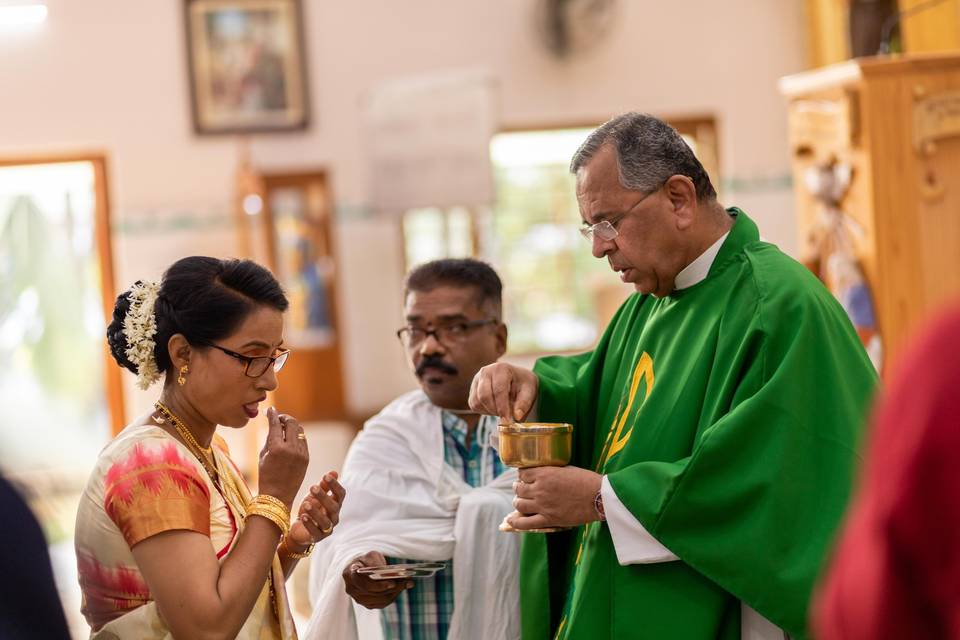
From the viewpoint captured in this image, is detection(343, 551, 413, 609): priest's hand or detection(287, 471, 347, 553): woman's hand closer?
detection(287, 471, 347, 553): woman's hand

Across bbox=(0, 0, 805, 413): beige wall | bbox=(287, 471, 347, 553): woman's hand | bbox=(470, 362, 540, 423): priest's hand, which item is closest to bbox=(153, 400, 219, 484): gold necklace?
bbox=(287, 471, 347, 553): woman's hand

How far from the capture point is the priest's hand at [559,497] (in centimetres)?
229

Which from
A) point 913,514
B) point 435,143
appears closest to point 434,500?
point 913,514

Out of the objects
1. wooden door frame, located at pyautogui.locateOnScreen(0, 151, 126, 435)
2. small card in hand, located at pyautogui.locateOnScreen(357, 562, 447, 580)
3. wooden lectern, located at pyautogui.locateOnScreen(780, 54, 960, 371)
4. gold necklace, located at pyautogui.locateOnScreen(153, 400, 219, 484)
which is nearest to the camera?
gold necklace, located at pyautogui.locateOnScreen(153, 400, 219, 484)

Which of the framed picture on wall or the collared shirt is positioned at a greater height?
the framed picture on wall

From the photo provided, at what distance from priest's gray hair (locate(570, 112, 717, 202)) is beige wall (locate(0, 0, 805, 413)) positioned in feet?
21.8

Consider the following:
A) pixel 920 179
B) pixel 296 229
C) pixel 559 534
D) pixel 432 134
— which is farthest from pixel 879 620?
pixel 296 229

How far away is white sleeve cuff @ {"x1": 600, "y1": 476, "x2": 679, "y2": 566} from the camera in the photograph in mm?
2262

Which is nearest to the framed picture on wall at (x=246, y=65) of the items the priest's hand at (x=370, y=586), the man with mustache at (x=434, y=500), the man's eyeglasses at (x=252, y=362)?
the man with mustache at (x=434, y=500)

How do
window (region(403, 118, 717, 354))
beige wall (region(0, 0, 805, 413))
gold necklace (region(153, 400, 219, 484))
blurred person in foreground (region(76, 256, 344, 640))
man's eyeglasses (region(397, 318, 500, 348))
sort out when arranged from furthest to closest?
window (region(403, 118, 717, 354))
beige wall (region(0, 0, 805, 413))
man's eyeglasses (region(397, 318, 500, 348))
gold necklace (region(153, 400, 219, 484))
blurred person in foreground (region(76, 256, 344, 640))

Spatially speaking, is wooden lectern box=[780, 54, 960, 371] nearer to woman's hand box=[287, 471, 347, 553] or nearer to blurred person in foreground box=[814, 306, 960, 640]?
woman's hand box=[287, 471, 347, 553]

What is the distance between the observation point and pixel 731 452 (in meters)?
2.17

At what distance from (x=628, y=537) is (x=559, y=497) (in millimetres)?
146

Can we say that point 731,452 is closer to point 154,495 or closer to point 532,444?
point 532,444
